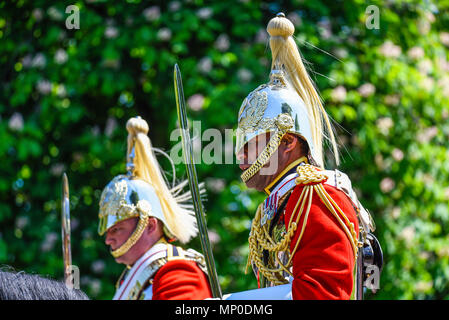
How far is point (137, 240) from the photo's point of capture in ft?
14.9

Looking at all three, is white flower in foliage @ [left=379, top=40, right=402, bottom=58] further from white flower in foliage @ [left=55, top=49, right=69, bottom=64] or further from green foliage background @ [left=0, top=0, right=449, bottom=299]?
white flower in foliage @ [left=55, top=49, right=69, bottom=64]

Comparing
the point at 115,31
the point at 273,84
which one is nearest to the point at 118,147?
the point at 115,31

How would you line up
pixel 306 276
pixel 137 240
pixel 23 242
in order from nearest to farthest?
1. pixel 306 276
2. pixel 137 240
3. pixel 23 242

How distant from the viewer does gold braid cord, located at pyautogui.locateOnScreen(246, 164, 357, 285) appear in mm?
3012

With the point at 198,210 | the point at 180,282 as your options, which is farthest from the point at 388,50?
the point at 198,210

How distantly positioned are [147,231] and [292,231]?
64.9 inches

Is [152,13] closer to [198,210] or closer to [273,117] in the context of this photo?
[273,117]

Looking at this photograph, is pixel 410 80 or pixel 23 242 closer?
pixel 23 242

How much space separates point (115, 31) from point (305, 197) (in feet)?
15.5

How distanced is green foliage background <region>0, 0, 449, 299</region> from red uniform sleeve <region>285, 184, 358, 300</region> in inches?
153

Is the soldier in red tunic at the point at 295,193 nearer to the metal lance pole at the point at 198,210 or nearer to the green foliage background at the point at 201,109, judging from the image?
the metal lance pole at the point at 198,210

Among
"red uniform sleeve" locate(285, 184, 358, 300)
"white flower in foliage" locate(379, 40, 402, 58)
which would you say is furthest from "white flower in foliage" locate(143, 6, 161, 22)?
"red uniform sleeve" locate(285, 184, 358, 300)

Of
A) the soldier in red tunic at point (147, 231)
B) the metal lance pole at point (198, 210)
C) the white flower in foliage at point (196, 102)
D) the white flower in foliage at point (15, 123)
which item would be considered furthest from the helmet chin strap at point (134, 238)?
the white flower in foliage at point (15, 123)

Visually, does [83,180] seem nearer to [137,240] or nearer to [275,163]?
[137,240]
